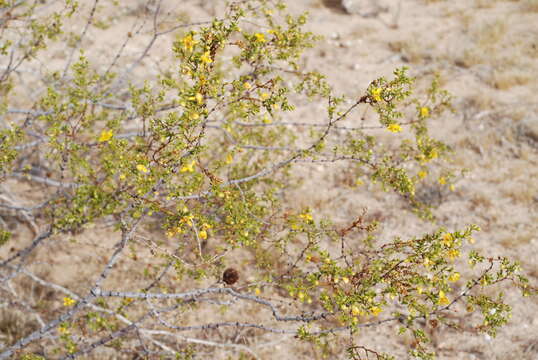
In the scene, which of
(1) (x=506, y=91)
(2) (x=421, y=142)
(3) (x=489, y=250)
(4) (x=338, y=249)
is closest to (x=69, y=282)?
(4) (x=338, y=249)

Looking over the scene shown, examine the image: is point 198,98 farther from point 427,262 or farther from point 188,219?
point 427,262

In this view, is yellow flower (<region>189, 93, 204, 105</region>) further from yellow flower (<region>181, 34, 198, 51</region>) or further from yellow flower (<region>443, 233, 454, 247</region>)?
yellow flower (<region>443, 233, 454, 247</region>)

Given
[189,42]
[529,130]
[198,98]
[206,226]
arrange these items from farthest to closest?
[529,130]
[206,226]
[189,42]
[198,98]

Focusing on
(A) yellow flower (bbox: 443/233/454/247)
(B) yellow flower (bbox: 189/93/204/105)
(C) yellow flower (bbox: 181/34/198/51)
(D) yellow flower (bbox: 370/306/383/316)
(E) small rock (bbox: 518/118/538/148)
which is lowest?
(E) small rock (bbox: 518/118/538/148)

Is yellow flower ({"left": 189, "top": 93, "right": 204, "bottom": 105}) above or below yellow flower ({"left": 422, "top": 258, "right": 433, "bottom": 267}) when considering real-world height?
above

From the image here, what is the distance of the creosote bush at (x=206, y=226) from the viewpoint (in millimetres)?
2137

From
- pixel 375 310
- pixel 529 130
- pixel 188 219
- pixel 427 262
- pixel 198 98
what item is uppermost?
pixel 198 98

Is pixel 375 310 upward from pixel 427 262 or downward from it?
downward

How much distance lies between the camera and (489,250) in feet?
15.3

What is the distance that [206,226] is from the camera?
2119mm

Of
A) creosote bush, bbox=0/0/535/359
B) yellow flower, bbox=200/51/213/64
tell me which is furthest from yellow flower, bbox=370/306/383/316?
yellow flower, bbox=200/51/213/64

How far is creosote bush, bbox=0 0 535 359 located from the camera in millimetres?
2137

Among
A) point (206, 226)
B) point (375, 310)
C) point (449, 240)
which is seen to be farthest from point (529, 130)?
point (206, 226)

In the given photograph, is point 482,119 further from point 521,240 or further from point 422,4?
point 422,4
